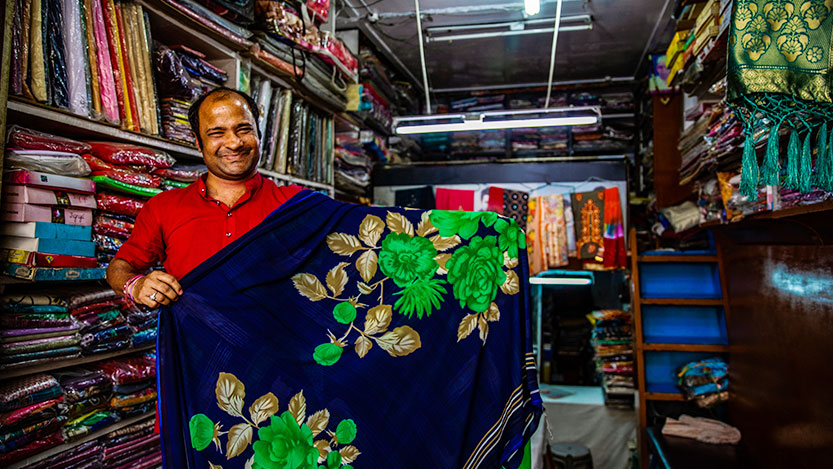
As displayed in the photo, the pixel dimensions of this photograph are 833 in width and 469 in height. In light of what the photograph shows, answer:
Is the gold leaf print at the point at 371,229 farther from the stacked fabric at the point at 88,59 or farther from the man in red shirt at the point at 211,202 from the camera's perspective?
the stacked fabric at the point at 88,59

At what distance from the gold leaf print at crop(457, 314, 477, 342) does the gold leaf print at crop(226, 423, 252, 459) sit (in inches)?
25.0

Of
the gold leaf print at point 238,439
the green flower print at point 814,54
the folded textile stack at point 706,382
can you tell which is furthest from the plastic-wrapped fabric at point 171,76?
the folded textile stack at point 706,382

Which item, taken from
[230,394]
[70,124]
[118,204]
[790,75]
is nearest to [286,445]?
[230,394]

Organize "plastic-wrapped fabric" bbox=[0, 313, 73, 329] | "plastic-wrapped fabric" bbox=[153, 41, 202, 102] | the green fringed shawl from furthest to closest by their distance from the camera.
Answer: "plastic-wrapped fabric" bbox=[153, 41, 202, 102] → "plastic-wrapped fabric" bbox=[0, 313, 73, 329] → the green fringed shawl

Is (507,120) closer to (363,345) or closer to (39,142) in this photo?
(363,345)

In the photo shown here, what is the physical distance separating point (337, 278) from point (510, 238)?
1.84 feet

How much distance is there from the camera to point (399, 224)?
1.69m

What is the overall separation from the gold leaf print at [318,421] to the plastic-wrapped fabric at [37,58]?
127cm

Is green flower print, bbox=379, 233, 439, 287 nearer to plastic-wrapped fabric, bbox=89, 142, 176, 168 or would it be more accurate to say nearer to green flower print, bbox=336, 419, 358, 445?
green flower print, bbox=336, 419, 358, 445

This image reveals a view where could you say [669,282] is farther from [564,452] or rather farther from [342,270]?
[342,270]

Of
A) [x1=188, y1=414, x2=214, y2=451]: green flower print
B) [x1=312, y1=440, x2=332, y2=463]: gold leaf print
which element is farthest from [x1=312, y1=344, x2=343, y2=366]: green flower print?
[x1=188, y1=414, x2=214, y2=451]: green flower print

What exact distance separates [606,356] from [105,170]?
199 inches

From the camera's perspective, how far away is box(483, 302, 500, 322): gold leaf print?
63.0 inches

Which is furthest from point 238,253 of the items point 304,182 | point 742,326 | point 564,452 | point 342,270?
point 564,452
